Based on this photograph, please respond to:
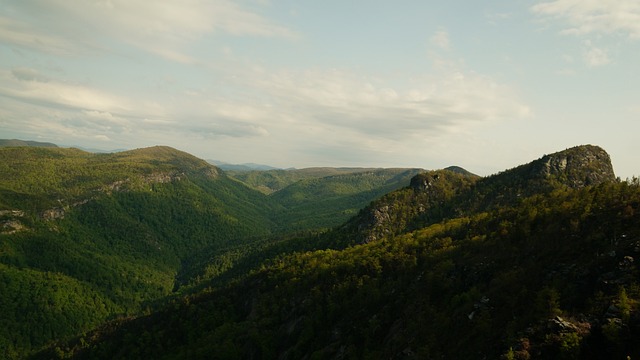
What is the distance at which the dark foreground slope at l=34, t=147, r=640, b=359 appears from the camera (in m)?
51.4

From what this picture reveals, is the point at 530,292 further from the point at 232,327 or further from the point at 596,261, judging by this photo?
the point at 232,327

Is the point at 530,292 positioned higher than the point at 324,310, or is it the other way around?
the point at 530,292

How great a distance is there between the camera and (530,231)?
94812 mm

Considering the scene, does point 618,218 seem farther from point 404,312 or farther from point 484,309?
point 404,312

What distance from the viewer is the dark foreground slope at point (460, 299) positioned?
169 ft

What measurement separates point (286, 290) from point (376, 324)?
224ft

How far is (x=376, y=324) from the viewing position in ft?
300

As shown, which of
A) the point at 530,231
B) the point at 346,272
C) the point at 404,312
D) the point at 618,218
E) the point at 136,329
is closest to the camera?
the point at 618,218

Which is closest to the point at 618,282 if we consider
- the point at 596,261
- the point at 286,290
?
the point at 596,261

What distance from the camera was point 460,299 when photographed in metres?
75.2

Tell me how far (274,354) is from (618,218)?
97.0 m

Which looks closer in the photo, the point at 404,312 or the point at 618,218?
the point at 618,218

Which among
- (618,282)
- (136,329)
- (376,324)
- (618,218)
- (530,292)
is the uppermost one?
(618,218)

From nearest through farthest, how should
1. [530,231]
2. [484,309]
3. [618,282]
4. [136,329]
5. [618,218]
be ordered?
[618,282] → [484,309] → [618,218] → [530,231] → [136,329]
